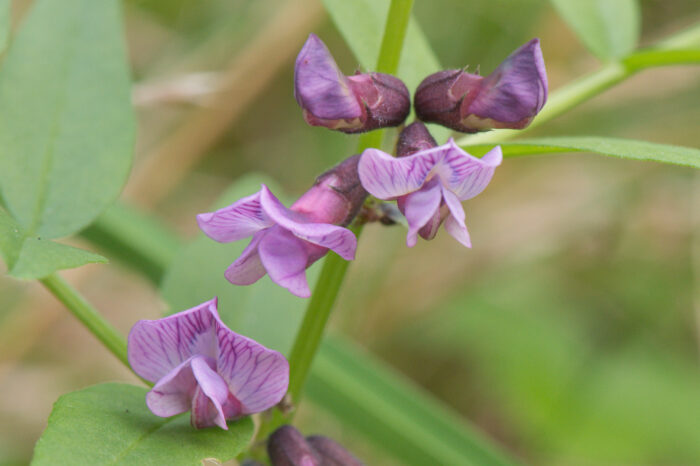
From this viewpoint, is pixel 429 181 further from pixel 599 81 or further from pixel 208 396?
pixel 599 81

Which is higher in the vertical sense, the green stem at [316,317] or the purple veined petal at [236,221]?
the purple veined petal at [236,221]

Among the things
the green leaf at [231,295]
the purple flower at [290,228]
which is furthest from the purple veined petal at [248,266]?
the green leaf at [231,295]

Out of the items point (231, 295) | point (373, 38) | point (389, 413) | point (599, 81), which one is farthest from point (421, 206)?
point (389, 413)

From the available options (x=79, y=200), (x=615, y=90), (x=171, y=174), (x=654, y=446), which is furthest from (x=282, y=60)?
(x=79, y=200)

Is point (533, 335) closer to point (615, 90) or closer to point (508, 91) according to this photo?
point (615, 90)

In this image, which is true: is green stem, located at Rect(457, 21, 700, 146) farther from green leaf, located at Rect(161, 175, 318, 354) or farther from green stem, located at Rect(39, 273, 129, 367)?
green stem, located at Rect(39, 273, 129, 367)

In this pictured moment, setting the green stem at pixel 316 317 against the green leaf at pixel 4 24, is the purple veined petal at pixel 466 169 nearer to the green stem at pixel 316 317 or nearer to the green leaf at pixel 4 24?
the green stem at pixel 316 317
